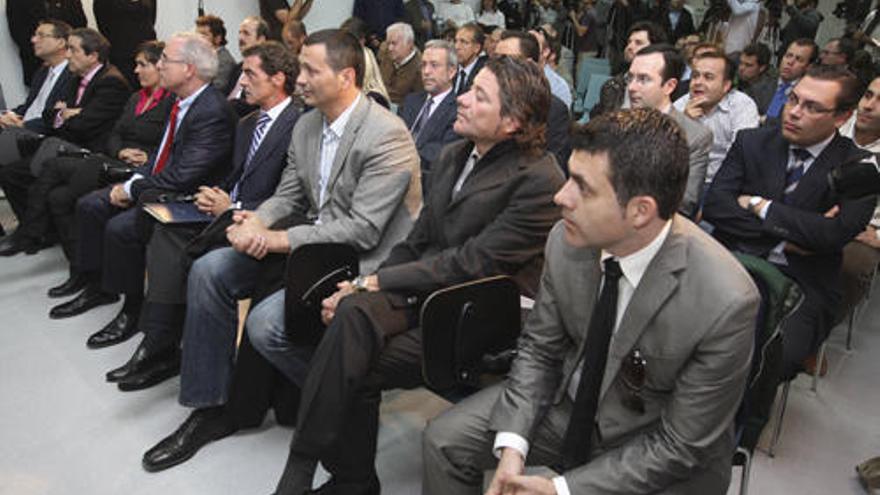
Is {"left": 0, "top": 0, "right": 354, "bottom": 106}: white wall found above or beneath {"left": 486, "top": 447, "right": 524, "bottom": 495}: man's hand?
above

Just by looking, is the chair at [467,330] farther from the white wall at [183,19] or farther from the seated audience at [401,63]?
the white wall at [183,19]

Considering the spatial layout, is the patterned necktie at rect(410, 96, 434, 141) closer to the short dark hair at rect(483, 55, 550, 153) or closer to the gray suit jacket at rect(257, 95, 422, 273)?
→ the gray suit jacket at rect(257, 95, 422, 273)

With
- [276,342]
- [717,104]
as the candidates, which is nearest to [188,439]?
[276,342]

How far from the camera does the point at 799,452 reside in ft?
7.66

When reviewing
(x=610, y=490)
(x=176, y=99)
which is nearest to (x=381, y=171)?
(x=610, y=490)

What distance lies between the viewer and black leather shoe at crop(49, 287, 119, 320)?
310cm

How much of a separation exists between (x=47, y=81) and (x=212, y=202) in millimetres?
2472

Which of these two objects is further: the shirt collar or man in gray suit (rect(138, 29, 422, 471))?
man in gray suit (rect(138, 29, 422, 471))

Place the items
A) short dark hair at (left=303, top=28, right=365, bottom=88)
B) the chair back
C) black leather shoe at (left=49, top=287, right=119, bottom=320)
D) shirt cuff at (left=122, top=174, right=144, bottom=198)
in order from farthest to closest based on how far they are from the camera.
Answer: black leather shoe at (left=49, top=287, right=119, bottom=320)
shirt cuff at (left=122, top=174, right=144, bottom=198)
short dark hair at (left=303, top=28, right=365, bottom=88)
the chair back

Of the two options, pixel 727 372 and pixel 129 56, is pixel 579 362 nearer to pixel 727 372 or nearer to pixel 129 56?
pixel 727 372

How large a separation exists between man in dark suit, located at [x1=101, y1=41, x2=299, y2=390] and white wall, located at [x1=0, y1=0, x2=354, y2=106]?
3749 mm

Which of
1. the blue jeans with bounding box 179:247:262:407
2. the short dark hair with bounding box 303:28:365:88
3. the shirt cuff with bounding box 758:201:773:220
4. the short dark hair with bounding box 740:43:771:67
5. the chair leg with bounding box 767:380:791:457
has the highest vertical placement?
the short dark hair with bounding box 303:28:365:88

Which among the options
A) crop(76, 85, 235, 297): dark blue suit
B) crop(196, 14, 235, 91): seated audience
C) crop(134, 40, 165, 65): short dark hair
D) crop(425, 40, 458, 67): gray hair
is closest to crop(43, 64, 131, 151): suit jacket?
crop(134, 40, 165, 65): short dark hair

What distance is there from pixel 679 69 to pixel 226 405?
8.29 ft
